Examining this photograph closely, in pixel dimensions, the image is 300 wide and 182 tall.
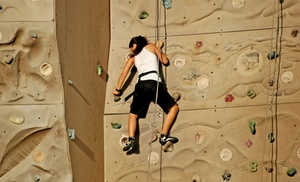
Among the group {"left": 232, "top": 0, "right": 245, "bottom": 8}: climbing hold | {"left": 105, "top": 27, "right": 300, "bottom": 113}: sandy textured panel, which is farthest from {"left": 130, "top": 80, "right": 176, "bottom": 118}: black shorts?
{"left": 232, "top": 0, "right": 245, "bottom": 8}: climbing hold

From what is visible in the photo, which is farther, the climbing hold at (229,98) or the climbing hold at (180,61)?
the climbing hold at (180,61)

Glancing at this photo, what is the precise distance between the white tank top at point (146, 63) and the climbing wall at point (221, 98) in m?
0.15

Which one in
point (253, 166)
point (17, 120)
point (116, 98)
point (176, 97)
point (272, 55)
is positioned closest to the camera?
point (17, 120)

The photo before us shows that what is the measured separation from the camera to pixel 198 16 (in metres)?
4.36

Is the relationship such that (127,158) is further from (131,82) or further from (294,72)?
(294,72)

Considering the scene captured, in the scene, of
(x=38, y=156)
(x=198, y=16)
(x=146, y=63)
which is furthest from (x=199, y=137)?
(x=38, y=156)

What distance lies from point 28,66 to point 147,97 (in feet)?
2.90

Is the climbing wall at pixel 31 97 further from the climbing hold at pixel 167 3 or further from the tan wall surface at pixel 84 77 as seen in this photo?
the climbing hold at pixel 167 3

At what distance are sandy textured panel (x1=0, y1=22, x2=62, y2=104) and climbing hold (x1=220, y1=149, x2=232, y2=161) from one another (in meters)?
→ 1.21

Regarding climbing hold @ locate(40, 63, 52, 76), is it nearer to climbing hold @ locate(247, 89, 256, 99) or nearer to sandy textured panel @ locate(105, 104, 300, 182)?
sandy textured panel @ locate(105, 104, 300, 182)

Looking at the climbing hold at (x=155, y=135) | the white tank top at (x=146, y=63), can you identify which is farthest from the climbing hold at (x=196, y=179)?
the white tank top at (x=146, y=63)

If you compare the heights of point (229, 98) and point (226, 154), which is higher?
point (229, 98)

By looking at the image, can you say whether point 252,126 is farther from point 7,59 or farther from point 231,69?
point 7,59

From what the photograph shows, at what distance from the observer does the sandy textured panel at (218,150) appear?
4078 millimetres
